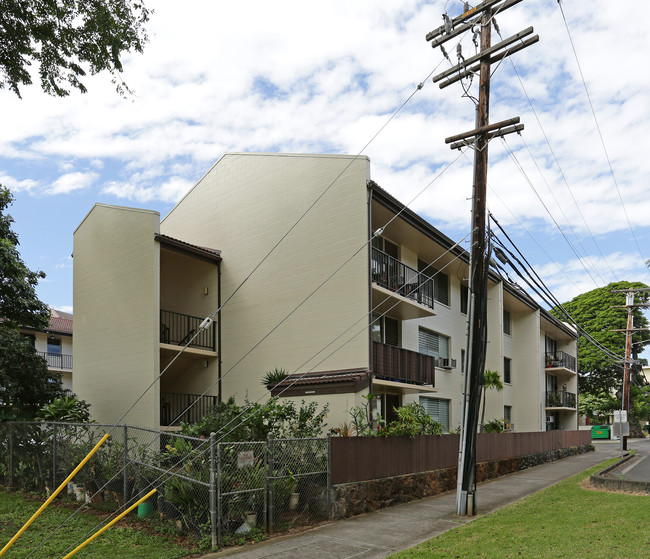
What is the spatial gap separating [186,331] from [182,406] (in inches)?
94.9

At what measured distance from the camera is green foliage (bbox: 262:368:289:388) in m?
17.8

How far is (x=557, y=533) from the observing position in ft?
34.3

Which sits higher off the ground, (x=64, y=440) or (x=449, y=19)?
(x=449, y=19)

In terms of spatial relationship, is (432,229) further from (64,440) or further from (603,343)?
(603,343)

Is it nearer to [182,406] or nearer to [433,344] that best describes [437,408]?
[433,344]

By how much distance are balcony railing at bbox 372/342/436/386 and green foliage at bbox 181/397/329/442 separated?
3740 mm

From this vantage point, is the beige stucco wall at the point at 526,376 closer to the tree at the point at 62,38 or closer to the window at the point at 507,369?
the window at the point at 507,369

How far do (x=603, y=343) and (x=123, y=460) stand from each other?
55995mm

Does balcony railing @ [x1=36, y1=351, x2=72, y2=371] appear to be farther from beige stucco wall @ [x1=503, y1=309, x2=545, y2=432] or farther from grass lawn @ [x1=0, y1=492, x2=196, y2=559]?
beige stucco wall @ [x1=503, y1=309, x2=545, y2=432]

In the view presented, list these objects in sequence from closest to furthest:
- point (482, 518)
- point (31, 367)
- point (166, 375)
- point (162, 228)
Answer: point (482, 518) < point (31, 367) < point (166, 375) < point (162, 228)

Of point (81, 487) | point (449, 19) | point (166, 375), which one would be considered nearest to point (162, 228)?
point (166, 375)

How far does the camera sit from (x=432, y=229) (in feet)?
72.0

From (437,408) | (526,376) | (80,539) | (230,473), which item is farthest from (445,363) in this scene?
(80,539)

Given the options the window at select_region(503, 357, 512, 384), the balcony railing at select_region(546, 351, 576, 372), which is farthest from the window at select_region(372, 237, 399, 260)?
the balcony railing at select_region(546, 351, 576, 372)
